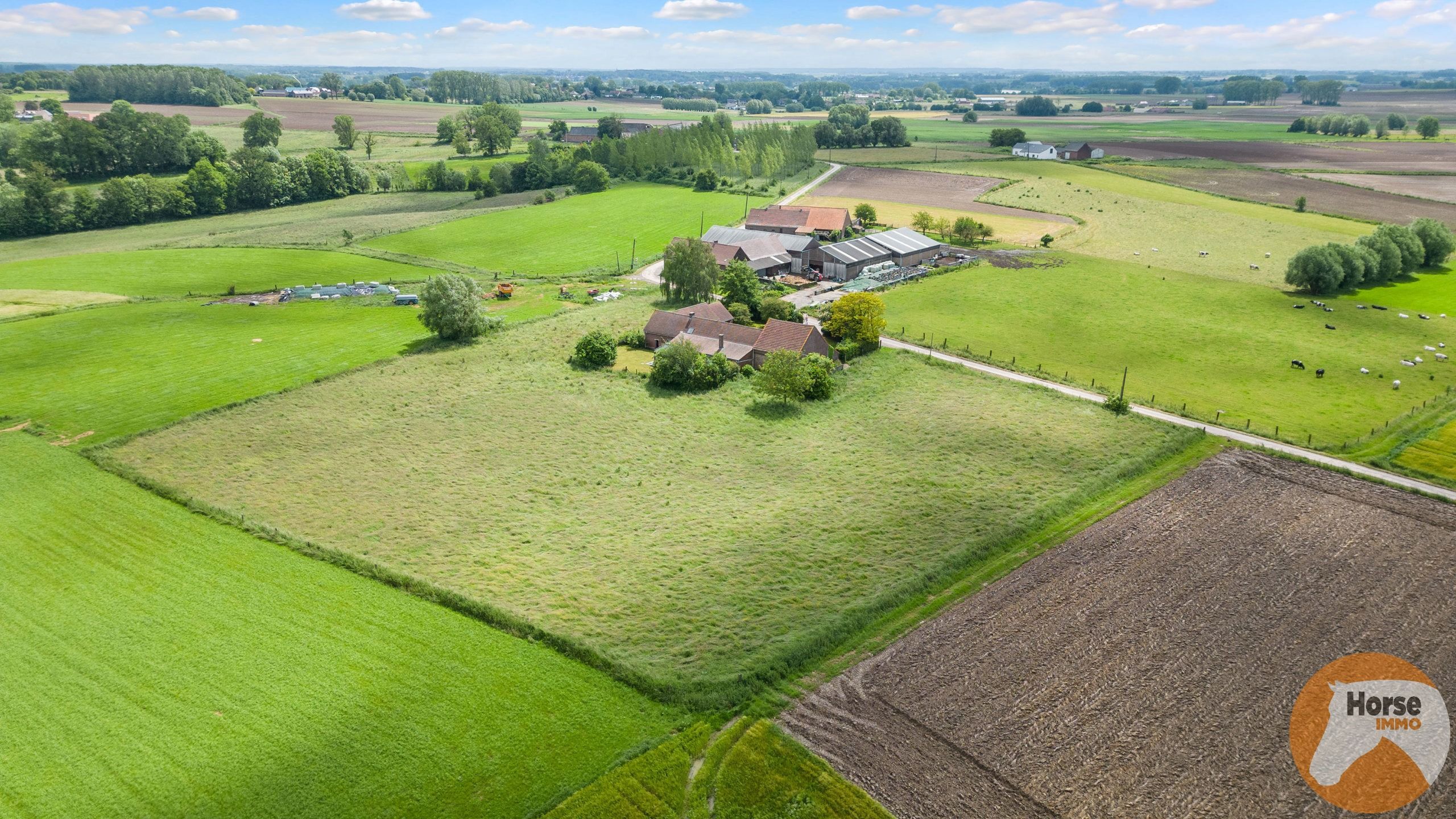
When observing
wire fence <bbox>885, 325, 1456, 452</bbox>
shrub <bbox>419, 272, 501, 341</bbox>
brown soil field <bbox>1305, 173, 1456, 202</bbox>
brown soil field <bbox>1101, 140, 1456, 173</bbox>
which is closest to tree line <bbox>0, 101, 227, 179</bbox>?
shrub <bbox>419, 272, 501, 341</bbox>

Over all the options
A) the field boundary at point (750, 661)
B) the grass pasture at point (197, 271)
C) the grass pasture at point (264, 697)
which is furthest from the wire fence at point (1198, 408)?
the grass pasture at point (197, 271)

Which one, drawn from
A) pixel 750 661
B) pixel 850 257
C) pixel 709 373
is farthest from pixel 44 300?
pixel 750 661

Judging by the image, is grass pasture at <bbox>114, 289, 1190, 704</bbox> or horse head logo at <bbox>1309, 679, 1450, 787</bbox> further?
grass pasture at <bbox>114, 289, 1190, 704</bbox>

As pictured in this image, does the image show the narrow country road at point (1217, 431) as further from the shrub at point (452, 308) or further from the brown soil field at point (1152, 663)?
the shrub at point (452, 308)

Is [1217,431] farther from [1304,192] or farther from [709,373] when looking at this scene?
[1304,192]

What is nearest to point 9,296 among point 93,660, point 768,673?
point 93,660

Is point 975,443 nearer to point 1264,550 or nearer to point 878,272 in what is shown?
point 1264,550

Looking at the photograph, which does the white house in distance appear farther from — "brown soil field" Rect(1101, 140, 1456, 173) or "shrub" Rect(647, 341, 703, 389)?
"shrub" Rect(647, 341, 703, 389)
